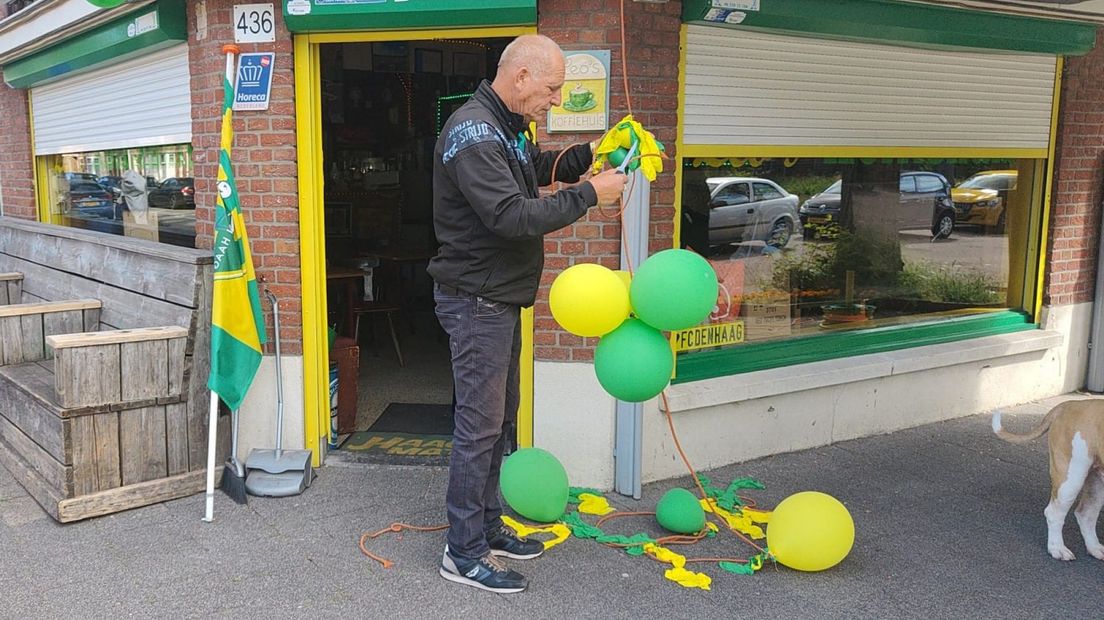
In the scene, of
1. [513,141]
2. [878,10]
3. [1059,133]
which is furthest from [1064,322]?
[513,141]

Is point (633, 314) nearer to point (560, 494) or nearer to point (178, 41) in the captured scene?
point (560, 494)

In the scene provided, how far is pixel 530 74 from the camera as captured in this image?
3375 mm

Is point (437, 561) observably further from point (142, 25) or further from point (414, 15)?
point (142, 25)

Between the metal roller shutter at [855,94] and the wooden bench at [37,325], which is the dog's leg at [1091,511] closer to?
the metal roller shutter at [855,94]

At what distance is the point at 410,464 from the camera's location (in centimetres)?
500

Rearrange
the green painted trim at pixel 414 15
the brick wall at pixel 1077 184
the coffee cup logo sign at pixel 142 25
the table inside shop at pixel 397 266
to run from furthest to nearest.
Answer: the table inside shop at pixel 397 266, the brick wall at pixel 1077 184, the coffee cup logo sign at pixel 142 25, the green painted trim at pixel 414 15

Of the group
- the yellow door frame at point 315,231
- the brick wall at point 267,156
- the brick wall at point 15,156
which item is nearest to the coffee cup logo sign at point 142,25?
the brick wall at point 267,156

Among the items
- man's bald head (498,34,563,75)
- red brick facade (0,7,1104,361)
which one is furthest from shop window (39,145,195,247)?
man's bald head (498,34,563,75)

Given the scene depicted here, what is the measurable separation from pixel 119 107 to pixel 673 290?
15.6 feet

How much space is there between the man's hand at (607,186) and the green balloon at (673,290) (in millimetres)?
301

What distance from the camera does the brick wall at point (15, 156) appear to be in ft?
26.3

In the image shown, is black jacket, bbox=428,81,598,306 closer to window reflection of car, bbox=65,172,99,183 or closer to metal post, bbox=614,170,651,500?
metal post, bbox=614,170,651,500

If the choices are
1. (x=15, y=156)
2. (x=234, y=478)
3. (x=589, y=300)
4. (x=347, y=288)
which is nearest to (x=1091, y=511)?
(x=589, y=300)

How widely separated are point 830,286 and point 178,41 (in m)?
4.31
